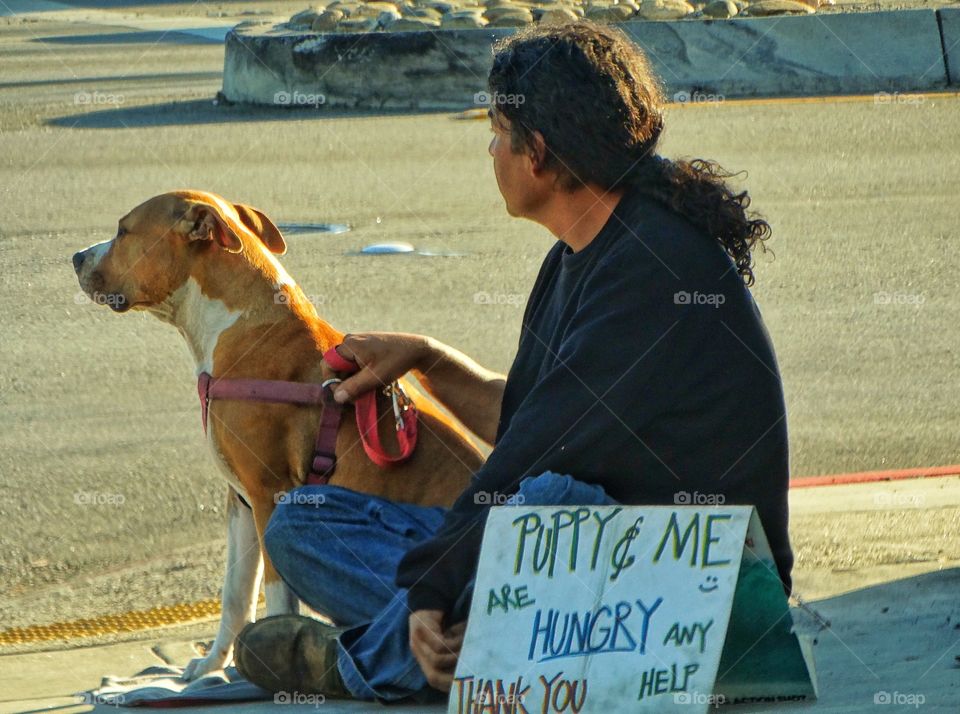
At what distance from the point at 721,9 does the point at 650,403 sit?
14098 millimetres

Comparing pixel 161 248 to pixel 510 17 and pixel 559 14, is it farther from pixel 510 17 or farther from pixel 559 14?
pixel 510 17

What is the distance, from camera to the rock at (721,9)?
1659 cm

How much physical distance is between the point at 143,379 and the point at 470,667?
459cm

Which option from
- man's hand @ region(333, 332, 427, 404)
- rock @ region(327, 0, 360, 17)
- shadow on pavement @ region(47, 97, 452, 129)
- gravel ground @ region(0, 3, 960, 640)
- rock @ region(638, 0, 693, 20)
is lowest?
shadow on pavement @ region(47, 97, 452, 129)

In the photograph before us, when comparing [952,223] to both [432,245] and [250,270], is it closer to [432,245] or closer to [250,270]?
[432,245]

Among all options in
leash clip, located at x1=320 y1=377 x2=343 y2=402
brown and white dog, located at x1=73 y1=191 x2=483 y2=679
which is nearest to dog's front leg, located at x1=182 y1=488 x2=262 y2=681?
brown and white dog, located at x1=73 y1=191 x2=483 y2=679

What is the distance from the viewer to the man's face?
11.6ft

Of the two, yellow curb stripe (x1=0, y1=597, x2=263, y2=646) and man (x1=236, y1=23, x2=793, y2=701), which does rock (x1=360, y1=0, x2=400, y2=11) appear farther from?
man (x1=236, y1=23, x2=793, y2=701)

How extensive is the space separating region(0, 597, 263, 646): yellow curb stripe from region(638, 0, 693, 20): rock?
12491mm

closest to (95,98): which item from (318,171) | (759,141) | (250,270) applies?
(318,171)

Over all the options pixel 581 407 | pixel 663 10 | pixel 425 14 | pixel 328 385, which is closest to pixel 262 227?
pixel 328 385

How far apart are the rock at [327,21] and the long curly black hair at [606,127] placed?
14127 mm

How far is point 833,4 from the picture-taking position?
17.9 metres

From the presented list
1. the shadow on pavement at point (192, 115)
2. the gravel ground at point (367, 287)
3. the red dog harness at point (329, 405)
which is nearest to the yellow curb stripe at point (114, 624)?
the gravel ground at point (367, 287)
